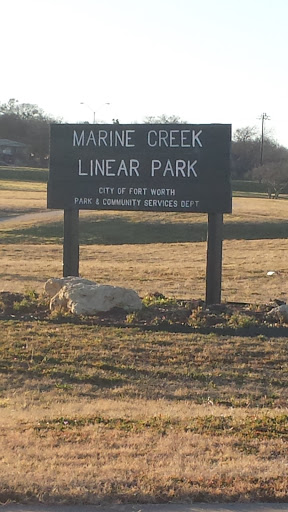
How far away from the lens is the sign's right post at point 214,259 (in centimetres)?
1403

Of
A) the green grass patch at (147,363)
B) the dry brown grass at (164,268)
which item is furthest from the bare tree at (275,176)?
the green grass patch at (147,363)

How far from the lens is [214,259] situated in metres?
14.1

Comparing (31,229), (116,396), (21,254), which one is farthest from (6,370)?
(31,229)

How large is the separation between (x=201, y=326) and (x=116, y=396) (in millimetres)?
3532

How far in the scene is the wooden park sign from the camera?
45.2 feet

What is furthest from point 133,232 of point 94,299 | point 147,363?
point 147,363

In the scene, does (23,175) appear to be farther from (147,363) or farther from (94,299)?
(147,363)

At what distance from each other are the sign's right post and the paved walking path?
9290 mm

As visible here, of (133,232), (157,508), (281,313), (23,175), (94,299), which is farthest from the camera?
(23,175)

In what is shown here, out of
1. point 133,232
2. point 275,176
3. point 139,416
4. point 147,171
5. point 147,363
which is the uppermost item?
point 275,176

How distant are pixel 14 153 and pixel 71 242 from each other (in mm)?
102984

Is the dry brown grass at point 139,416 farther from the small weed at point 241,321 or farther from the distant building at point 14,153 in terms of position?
the distant building at point 14,153

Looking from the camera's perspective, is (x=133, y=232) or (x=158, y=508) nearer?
(x=158, y=508)

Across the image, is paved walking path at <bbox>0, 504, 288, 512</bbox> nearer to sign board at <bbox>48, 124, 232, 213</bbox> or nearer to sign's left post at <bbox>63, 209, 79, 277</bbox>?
sign board at <bbox>48, 124, 232, 213</bbox>
